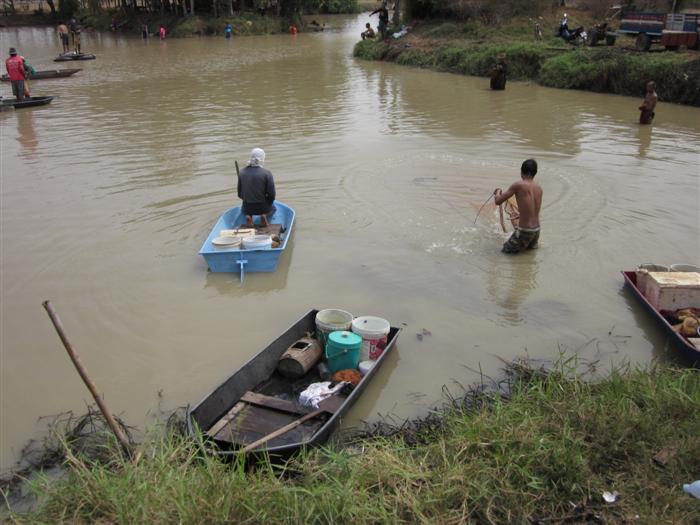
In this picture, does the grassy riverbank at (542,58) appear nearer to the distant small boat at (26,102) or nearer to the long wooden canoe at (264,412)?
the distant small boat at (26,102)

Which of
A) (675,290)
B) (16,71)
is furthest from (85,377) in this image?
(16,71)

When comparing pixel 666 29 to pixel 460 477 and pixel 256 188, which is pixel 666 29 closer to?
pixel 256 188

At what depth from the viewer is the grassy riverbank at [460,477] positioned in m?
3.51

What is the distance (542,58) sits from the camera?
75.7 ft

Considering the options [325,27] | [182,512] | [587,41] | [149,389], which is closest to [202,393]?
[149,389]

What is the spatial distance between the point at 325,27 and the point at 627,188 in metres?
47.8

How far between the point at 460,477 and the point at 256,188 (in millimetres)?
5785

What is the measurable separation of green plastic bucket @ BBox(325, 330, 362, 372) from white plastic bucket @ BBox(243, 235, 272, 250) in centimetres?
268

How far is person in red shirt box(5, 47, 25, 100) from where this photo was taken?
715 inches

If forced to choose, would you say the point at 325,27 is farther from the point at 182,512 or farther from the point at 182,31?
the point at 182,512

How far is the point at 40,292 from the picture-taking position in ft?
24.5

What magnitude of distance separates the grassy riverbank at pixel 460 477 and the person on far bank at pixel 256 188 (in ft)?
15.3

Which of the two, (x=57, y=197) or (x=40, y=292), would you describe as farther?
(x=57, y=197)

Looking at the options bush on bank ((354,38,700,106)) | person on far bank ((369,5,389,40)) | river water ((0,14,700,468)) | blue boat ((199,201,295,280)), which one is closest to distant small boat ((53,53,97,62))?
river water ((0,14,700,468))
